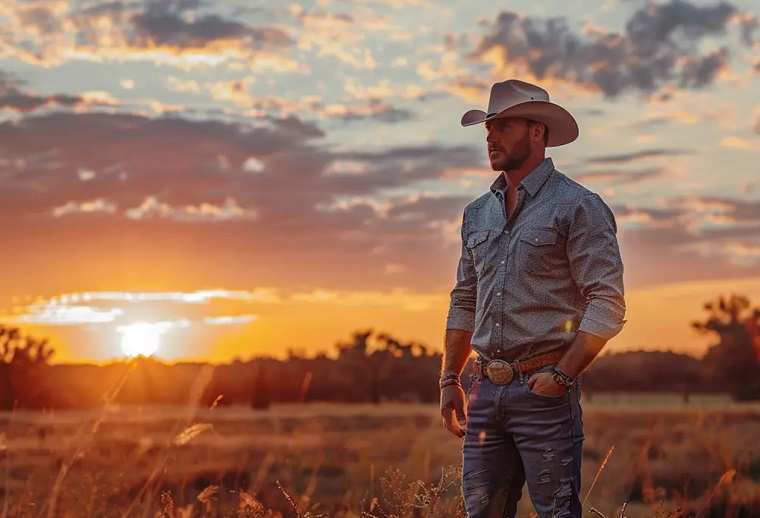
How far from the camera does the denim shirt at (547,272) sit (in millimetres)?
4867

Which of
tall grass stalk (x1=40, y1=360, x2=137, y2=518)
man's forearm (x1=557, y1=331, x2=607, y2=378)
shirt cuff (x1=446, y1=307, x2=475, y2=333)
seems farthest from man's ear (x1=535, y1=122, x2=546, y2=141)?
tall grass stalk (x1=40, y1=360, x2=137, y2=518)

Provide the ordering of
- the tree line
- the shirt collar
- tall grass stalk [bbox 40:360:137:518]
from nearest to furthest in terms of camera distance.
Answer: the shirt collar
tall grass stalk [bbox 40:360:137:518]
the tree line

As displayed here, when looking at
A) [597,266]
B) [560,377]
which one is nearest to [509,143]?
[597,266]

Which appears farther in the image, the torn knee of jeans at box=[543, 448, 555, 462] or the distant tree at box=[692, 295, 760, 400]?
the distant tree at box=[692, 295, 760, 400]

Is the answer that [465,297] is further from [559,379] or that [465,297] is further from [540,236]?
[559,379]

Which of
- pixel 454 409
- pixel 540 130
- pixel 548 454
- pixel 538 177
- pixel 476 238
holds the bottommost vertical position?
pixel 548 454

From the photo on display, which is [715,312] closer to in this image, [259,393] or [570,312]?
[259,393]

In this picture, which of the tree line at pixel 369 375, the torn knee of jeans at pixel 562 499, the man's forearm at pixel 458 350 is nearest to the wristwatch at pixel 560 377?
the torn knee of jeans at pixel 562 499

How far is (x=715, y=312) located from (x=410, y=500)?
5583cm

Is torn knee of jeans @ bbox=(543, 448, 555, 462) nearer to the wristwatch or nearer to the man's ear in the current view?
the wristwatch

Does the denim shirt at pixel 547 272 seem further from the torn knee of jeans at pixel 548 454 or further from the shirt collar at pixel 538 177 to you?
the torn knee of jeans at pixel 548 454

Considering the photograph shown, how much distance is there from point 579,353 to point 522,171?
38.2 inches

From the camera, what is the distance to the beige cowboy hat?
17.1ft

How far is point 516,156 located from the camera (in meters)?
5.25
